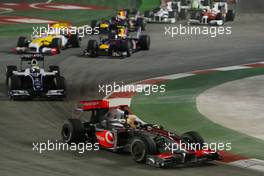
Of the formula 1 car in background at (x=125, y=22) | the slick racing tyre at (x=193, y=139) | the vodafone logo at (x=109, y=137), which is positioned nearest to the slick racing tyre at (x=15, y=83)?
the vodafone logo at (x=109, y=137)

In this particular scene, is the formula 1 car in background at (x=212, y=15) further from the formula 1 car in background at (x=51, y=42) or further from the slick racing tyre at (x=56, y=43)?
the slick racing tyre at (x=56, y=43)

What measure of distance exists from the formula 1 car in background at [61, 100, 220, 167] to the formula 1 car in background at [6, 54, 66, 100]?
16.6 ft

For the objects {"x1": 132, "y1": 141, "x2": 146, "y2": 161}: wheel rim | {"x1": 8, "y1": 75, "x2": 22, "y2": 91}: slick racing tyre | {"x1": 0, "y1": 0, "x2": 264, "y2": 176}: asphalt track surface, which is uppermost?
{"x1": 8, "y1": 75, "x2": 22, "y2": 91}: slick racing tyre

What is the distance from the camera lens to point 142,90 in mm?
26578

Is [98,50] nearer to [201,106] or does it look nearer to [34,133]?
[201,106]

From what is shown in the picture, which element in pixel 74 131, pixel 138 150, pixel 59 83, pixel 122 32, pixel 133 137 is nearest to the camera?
pixel 138 150

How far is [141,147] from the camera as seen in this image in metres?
16.9

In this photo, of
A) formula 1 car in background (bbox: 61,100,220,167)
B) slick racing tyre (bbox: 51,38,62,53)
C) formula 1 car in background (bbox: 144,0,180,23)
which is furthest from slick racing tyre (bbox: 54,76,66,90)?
formula 1 car in background (bbox: 144,0,180,23)

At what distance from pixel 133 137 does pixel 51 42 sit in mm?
19567

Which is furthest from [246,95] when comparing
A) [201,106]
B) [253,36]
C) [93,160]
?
[253,36]

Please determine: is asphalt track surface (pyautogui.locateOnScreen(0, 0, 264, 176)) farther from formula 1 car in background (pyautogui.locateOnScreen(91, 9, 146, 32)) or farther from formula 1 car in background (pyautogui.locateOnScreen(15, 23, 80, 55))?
formula 1 car in background (pyautogui.locateOnScreen(91, 9, 146, 32))

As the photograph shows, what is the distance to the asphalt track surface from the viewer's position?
16.5 m

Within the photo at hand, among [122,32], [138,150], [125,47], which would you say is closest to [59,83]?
[138,150]

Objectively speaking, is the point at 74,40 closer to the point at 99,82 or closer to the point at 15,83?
the point at 99,82
